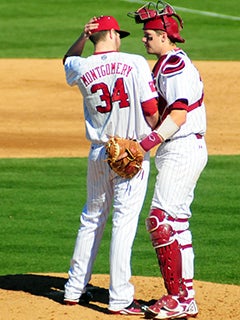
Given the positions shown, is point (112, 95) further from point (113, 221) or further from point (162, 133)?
point (113, 221)

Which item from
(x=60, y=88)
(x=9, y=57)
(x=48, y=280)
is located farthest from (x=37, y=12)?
(x=48, y=280)

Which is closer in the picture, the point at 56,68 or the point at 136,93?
the point at 136,93

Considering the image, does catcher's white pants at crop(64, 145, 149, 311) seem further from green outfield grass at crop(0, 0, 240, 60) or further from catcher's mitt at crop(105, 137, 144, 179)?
green outfield grass at crop(0, 0, 240, 60)

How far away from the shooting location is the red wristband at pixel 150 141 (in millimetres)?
6973

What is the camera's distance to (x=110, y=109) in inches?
282

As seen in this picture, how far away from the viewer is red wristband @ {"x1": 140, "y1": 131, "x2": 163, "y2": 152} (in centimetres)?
697

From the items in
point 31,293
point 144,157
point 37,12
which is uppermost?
point 144,157

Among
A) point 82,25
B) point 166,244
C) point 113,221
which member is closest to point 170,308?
point 166,244

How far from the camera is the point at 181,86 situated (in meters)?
6.97

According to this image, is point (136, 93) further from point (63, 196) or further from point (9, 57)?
point (9, 57)

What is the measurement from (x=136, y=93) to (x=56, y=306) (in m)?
1.60

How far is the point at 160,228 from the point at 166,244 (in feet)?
0.39

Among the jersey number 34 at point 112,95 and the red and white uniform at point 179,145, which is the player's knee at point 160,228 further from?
the jersey number 34 at point 112,95

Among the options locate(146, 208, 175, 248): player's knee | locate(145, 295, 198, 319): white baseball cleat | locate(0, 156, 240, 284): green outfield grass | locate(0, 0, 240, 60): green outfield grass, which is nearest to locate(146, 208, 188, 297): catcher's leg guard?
locate(146, 208, 175, 248): player's knee
